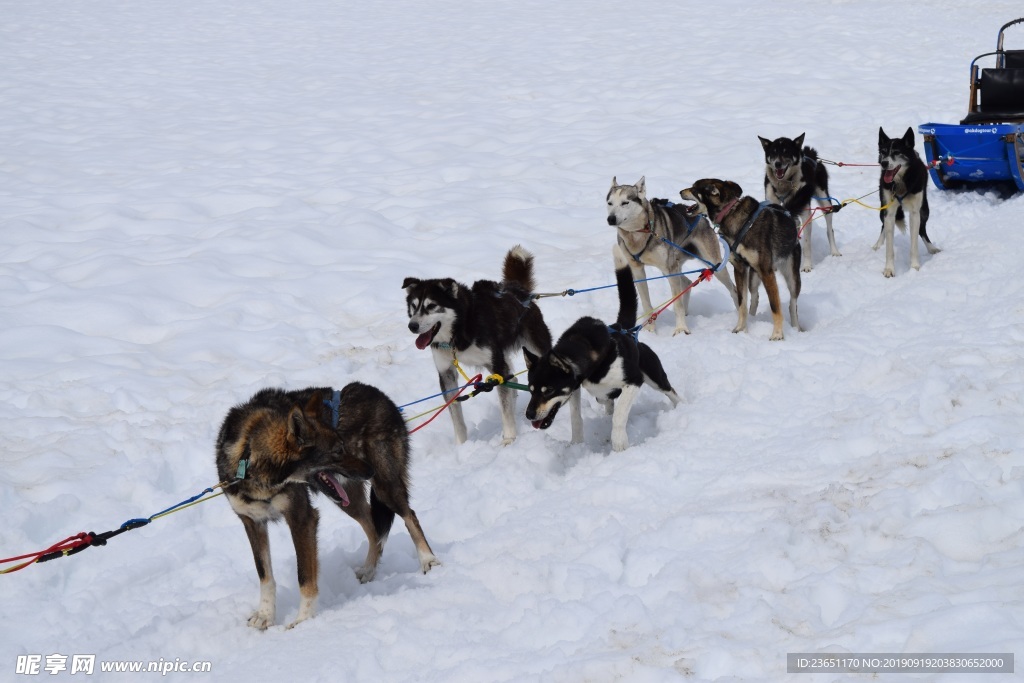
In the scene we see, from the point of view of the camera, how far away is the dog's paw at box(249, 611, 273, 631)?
3805 mm

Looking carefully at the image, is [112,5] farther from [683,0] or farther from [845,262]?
[845,262]

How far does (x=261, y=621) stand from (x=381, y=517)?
2.50 feet

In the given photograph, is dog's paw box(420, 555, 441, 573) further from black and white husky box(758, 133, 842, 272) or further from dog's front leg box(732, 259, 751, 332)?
black and white husky box(758, 133, 842, 272)

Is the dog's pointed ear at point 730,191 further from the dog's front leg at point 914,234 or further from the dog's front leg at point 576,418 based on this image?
the dog's front leg at point 576,418

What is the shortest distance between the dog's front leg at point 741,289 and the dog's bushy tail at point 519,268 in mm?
1647

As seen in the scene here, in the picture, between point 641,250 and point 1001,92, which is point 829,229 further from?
point 1001,92

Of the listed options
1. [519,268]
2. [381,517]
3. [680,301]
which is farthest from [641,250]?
[381,517]

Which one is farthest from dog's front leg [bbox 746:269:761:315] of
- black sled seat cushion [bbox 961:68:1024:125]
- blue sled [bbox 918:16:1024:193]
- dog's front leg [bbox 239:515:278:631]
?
black sled seat cushion [bbox 961:68:1024:125]

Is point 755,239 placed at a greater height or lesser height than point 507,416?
greater

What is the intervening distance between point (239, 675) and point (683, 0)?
73.1 ft

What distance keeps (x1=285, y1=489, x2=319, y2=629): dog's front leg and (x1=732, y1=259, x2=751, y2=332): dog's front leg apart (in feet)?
13.2

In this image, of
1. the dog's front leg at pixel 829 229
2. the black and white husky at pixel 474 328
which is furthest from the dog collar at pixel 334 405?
the dog's front leg at pixel 829 229

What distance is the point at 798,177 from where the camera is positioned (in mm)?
8703

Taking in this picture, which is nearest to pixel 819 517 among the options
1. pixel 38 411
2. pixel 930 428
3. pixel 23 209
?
pixel 930 428
